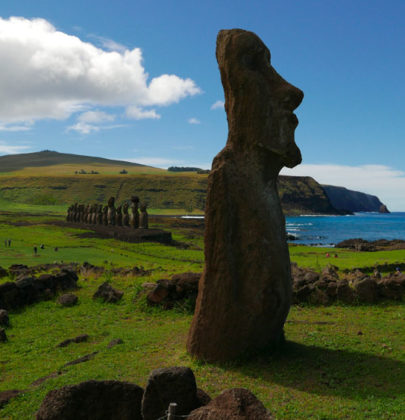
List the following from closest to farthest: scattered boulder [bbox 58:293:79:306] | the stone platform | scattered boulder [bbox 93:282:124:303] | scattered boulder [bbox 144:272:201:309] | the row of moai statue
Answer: scattered boulder [bbox 144:272:201:309]
scattered boulder [bbox 58:293:79:306]
scattered boulder [bbox 93:282:124:303]
the stone platform
the row of moai statue

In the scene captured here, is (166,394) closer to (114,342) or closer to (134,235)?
(114,342)

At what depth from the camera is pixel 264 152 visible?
8.09 m

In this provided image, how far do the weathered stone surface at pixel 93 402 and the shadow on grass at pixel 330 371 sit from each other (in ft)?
8.51

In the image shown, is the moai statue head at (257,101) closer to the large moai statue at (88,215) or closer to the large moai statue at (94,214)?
the large moai statue at (94,214)

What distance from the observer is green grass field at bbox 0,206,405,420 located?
6207 millimetres

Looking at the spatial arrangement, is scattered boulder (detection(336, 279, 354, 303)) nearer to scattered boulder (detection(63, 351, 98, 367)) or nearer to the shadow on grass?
the shadow on grass

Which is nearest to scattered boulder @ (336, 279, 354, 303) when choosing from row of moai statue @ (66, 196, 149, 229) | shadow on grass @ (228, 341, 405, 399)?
shadow on grass @ (228, 341, 405, 399)

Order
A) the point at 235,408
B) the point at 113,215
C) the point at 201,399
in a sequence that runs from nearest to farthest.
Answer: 1. the point at 235,408
2. the point at 201,399
3. the point at 113,215

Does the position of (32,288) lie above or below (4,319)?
above

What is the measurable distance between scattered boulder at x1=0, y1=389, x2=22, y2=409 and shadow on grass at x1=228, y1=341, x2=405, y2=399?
11.9 feet

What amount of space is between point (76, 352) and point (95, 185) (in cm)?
16133

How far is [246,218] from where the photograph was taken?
786 cm

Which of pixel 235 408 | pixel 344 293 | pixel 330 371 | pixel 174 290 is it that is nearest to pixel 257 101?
pixel 330 371

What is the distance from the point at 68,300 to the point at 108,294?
126 centimetres
